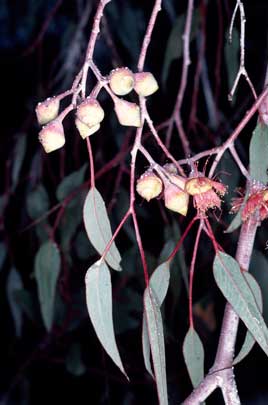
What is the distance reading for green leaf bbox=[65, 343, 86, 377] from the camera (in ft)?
6.13

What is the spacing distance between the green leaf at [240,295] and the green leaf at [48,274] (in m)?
0.54

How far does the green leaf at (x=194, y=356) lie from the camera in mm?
1042

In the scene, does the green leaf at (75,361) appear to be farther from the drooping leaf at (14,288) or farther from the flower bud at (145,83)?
the flower bud at (145,83)

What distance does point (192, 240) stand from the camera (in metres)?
1.84

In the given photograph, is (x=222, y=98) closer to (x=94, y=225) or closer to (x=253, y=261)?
(x=253, y=261)

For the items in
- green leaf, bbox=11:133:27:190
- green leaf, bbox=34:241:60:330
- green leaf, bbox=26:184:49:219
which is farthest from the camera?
green leaf, bbox=11:133:27:190

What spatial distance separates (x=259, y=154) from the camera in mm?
978

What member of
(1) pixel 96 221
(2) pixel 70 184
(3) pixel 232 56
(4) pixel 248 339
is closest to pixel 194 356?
(4) pixel 248 339

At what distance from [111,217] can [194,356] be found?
75cm

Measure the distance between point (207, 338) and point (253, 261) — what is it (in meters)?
0.46

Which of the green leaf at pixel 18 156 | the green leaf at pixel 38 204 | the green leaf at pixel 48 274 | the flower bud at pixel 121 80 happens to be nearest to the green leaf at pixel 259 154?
the flower bud at pixel 121 80

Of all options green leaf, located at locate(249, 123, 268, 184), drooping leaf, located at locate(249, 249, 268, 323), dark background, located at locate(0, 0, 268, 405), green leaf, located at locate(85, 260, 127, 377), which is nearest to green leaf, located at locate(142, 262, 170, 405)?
green leaf, located at locate(85, 260, 127, 377)

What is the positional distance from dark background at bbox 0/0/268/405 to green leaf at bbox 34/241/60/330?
173mm

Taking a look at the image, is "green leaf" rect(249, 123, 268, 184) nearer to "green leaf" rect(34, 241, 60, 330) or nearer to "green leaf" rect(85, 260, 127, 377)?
"green leaf" rect(85, 260, 127, 377)
